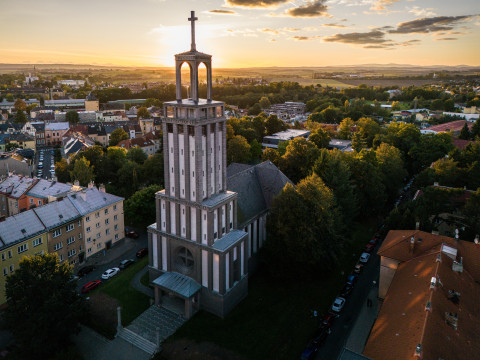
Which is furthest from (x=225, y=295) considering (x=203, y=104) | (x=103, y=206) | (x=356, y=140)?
(x=356, y=140)

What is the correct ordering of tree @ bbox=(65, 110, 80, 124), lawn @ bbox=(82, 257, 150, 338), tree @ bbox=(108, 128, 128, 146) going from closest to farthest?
lawn @ bbox=(82, 257, 150, 338) → tree @ bbox=(108, 128, 128, 146) → tree @ bbox=(65, 110, 80, 124)

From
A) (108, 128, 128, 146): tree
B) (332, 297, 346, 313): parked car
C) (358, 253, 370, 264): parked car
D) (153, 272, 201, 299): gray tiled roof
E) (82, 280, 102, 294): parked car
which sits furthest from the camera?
(108, 128, 128, 146): tree

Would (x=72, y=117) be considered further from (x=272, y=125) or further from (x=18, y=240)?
(x=18, y=240)

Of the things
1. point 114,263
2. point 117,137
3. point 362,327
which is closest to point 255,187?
point 362,327

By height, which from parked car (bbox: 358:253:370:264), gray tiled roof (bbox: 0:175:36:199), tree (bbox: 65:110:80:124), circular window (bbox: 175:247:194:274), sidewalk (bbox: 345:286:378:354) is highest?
tree (bbox: 65:110:80:124)

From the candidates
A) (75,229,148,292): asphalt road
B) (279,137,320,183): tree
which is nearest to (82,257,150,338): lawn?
(75,229,148,292): asphalt road

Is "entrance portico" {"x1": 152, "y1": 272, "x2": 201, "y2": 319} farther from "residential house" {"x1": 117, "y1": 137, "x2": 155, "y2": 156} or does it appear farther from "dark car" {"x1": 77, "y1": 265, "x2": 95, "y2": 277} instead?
"residential house" {"x1": 117, "y1": 137, "x2": 155, "y2": 156}

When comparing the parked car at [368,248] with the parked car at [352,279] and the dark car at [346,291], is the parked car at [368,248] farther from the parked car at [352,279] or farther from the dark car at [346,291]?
the dark car at [346,291]

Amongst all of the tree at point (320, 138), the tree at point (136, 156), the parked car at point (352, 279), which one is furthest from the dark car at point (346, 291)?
the tree at point (136, 156)
